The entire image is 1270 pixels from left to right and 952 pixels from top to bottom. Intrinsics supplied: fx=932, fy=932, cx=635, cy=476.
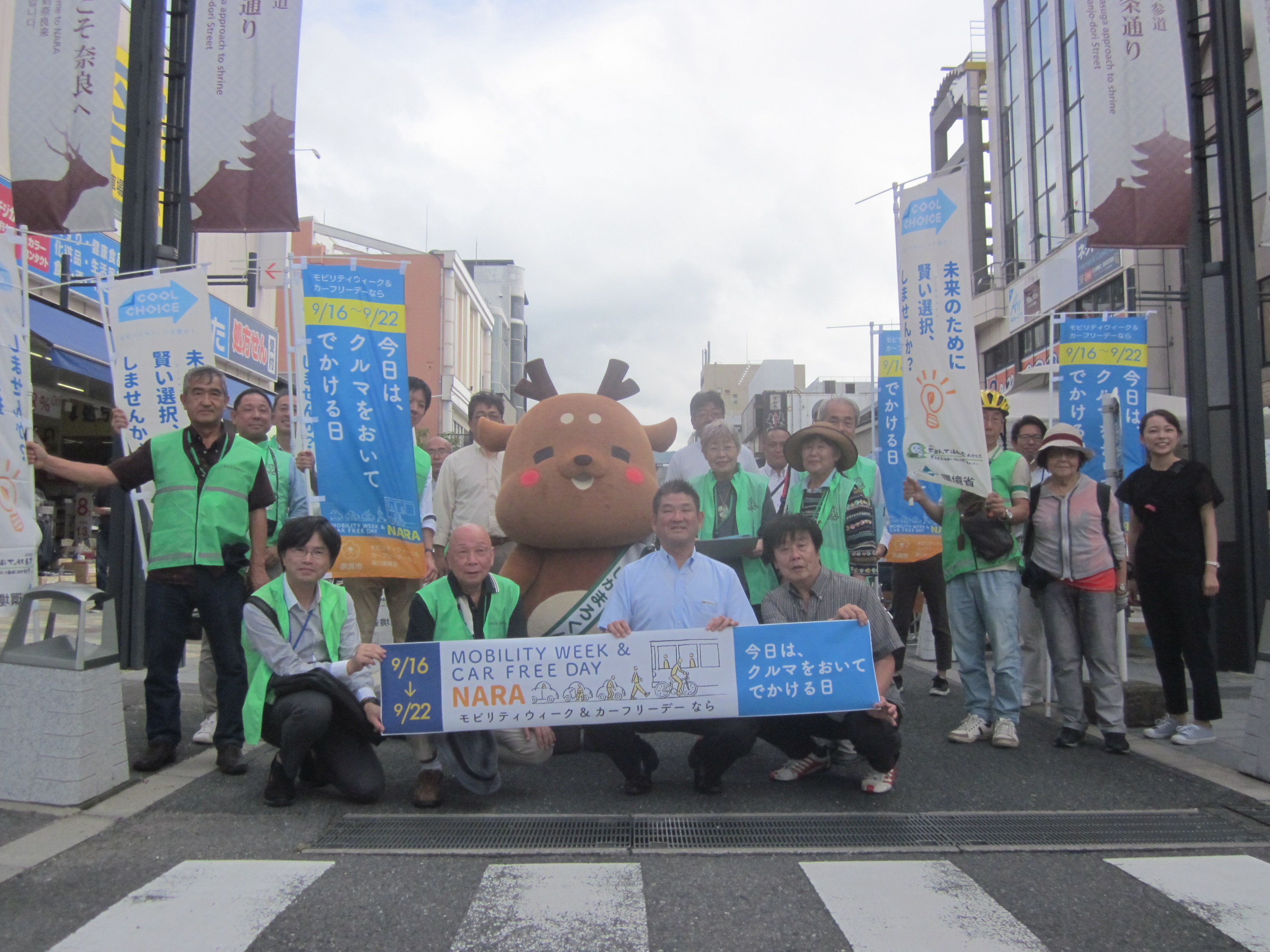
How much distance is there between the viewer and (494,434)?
5.83m

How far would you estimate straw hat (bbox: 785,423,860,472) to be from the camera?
16.7 ft

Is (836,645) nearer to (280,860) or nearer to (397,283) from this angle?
(280,860)

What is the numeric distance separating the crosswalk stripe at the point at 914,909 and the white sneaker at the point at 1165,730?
2.56 metres

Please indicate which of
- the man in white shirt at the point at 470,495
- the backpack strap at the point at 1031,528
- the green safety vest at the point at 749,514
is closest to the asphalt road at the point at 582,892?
the green safety vest at the point at 749,514

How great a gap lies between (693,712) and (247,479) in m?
2.46

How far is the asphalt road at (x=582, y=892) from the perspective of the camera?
2.66 m

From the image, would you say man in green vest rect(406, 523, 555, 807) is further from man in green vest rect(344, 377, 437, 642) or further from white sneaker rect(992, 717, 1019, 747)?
white sneaker rect(992, 717, 1019, 747)

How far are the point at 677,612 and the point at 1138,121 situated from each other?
17.1ft

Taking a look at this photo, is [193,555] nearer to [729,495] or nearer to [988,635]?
[729,495]

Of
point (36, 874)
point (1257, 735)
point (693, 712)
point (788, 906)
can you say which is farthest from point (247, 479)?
point (1257, 735)

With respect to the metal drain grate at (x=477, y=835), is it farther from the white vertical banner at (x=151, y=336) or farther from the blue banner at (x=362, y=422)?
the white vertical banner at (x=151, y=336)

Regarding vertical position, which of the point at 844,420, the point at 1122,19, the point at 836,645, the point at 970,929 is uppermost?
the point at 1122,19

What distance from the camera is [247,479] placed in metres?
4.61

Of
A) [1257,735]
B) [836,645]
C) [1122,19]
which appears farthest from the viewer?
[1122,19]
